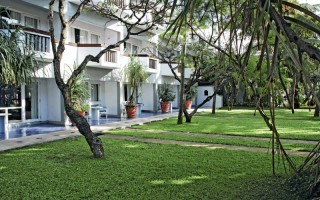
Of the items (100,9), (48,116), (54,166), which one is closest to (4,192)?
(54,166)

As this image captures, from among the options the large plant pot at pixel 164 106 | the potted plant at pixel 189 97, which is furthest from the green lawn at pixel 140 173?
the potted plant at pixel 189 97

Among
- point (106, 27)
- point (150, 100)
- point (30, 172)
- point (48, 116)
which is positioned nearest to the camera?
point (30, 172)

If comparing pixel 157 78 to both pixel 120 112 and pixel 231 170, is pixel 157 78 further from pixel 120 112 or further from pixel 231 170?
pixel 231 170

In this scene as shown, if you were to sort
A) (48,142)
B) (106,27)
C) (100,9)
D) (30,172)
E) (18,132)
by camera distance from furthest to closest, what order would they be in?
(106,27) → (18,132) → (100,9) → (48,142) → (30,172)

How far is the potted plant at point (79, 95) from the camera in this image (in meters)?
15.9

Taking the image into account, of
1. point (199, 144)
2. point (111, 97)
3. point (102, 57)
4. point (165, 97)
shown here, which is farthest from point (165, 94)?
point (199, 144)

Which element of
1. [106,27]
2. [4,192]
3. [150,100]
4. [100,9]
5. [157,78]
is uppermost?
[106,27]

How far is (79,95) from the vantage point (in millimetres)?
16141

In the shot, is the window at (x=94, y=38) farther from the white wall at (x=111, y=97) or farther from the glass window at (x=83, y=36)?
the white wall at (x=111, y=97)

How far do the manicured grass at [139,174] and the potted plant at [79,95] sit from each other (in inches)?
232

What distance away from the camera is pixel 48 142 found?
11.2 m

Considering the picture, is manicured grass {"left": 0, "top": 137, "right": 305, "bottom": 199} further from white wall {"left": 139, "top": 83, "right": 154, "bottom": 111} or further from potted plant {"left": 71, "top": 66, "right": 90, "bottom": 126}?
white wall {"left": 139, "top": 83, "right": 154, "bottom": 111}

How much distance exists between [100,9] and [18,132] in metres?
6.27

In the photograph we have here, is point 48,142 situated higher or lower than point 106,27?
lower
